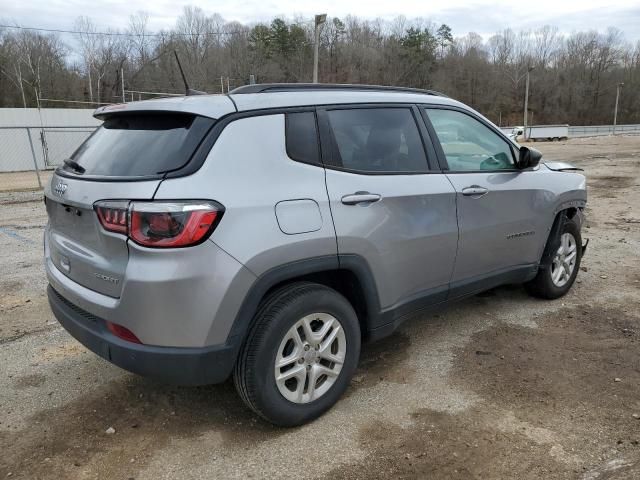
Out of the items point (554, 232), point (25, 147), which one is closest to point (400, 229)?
point (554, 232)

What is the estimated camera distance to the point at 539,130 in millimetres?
63219

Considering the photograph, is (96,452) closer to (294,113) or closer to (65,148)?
(294,113)

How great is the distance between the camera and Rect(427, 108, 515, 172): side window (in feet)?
12.2

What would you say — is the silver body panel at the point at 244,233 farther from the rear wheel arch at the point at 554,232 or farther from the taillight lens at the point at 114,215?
the rear wheel arch at the point at 554,232

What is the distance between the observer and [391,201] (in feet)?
10.3

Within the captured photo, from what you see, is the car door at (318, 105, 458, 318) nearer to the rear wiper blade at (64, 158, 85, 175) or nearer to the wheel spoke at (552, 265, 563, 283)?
the rear wiper blade at (64, 158, 85, 175)

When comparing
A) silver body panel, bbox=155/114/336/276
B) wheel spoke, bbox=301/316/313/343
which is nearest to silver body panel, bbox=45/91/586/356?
silver body panel, bbox=155/114/336/276

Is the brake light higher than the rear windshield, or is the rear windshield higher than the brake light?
the rear windshield

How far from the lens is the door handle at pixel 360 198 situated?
115 inches

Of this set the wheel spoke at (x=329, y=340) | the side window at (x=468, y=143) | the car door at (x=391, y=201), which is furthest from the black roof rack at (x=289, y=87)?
the wheel spoke at (x=329, y=340)

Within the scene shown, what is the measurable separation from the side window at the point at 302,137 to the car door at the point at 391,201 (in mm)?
61

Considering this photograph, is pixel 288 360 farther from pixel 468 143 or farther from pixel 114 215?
pixel 468 143

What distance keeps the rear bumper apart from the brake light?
0.02 m

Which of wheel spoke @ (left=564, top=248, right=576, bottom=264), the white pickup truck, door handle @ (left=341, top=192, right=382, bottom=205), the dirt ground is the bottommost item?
the white pickup truck
